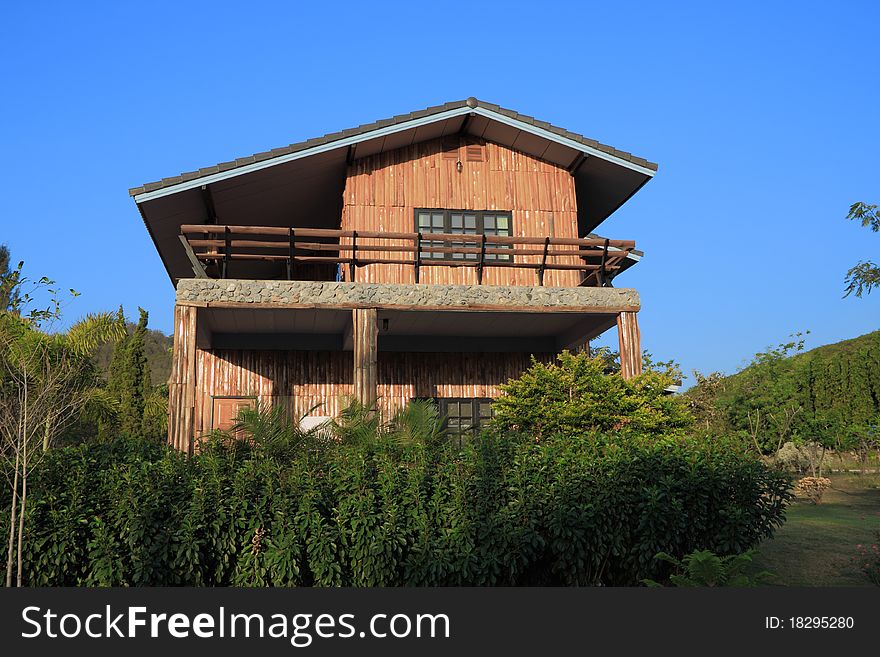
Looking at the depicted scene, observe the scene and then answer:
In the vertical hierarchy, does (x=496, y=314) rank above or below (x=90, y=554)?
above

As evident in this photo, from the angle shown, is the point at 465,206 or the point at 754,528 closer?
the point at 754,528

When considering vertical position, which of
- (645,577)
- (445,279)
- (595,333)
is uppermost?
(445,279)

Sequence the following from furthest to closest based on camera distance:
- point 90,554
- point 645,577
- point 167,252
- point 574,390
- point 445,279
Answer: point 167,252, point 445,279, point 574,390, point 645,577, point 90,554

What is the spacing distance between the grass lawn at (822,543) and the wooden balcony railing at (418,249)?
6503 millimetres

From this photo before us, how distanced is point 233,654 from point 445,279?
12694 mm

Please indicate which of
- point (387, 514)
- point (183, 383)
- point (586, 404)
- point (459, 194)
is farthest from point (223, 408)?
point (387, 514)

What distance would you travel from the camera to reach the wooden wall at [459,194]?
60.1ft

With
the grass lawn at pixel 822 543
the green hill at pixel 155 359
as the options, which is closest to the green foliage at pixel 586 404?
the grass lawn at pixel 822 543

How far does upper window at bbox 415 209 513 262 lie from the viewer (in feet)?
60.7

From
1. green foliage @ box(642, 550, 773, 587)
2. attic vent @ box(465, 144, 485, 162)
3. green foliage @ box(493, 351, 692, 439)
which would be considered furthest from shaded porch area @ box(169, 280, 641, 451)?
green foliage @ box(642, 550, 773, 587)

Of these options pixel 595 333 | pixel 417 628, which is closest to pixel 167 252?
pixel 595 333

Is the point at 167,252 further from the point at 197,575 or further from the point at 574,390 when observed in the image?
the point at 197,575

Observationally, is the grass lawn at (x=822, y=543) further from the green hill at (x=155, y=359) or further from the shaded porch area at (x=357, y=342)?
the green hill at (x=155, y=359)

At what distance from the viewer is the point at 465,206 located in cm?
1877
